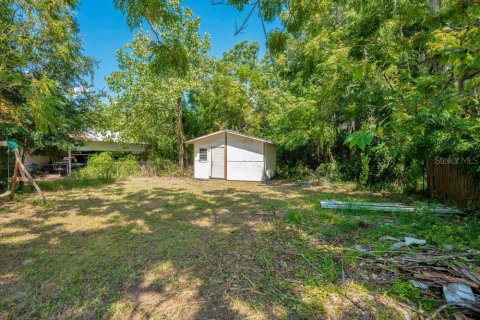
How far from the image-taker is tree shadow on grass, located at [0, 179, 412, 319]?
7.57 ft

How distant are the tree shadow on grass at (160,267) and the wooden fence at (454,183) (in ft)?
14.6

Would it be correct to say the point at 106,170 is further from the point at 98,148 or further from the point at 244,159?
the point at 244,159

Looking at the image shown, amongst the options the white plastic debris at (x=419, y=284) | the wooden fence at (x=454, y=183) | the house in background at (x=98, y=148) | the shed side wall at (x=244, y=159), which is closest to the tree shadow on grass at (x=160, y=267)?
the white plastic debris at (x=419, y=284)

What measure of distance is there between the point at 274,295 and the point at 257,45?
20.5 meters

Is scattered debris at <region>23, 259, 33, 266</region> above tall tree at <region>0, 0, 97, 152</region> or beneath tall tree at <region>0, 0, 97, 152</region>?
beneath

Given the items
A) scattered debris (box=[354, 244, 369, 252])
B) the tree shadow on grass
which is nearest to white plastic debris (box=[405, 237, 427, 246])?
scattered debris (box=[354, 244, 369, 252])

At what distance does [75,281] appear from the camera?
2.76 m

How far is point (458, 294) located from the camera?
227 centimetres

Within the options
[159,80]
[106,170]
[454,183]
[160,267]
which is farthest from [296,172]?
[160,267]

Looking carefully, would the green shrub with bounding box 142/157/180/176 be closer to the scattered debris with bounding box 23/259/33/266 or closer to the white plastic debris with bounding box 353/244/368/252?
the scattered debris with bounding box 23/259/33/266

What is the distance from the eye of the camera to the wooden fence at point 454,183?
214 inches

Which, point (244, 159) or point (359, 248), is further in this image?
point (244, 159)

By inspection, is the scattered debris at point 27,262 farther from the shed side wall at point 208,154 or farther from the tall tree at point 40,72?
the shed side wall at point 208,154

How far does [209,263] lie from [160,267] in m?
0.62
